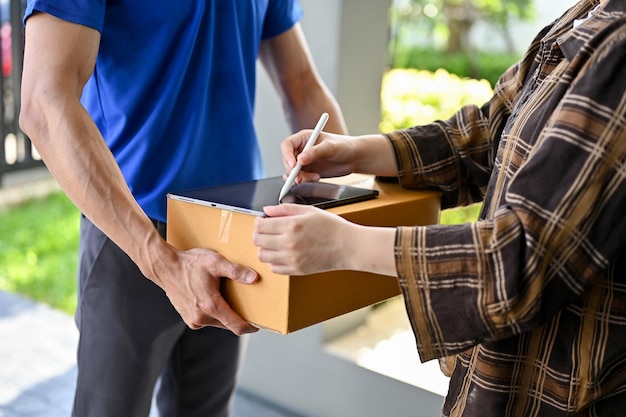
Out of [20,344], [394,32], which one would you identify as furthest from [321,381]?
[394,32]

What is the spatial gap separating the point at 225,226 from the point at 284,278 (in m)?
0.14

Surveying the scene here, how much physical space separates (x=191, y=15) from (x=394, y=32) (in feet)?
14.6

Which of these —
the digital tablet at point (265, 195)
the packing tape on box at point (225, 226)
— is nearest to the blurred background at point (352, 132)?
the digital tablet at point (265, 195)

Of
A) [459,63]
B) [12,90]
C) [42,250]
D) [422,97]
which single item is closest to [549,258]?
[422,97]

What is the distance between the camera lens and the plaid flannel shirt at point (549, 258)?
97cm

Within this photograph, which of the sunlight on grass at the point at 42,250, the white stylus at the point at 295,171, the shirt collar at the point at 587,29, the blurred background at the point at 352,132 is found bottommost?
the sunlight on grass at the point at 42,250

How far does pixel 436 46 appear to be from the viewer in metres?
6.45

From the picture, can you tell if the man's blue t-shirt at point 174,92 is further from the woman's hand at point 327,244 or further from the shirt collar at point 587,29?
the shirt collar at point 587,29

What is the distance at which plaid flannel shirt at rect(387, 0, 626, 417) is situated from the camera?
0.97 meters

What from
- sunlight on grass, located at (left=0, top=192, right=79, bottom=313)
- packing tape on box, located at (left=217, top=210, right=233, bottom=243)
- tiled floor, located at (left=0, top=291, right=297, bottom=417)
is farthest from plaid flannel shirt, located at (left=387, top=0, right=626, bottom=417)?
sunlight on grass, located at (left=0, top=192, right=79, bottom=313)

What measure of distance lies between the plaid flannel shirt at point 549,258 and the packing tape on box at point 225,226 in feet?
0.97

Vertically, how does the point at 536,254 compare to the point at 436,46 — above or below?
above

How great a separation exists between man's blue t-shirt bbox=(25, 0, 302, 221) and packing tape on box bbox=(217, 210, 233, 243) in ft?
0.95

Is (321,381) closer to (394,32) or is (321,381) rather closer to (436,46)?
(394,32)
